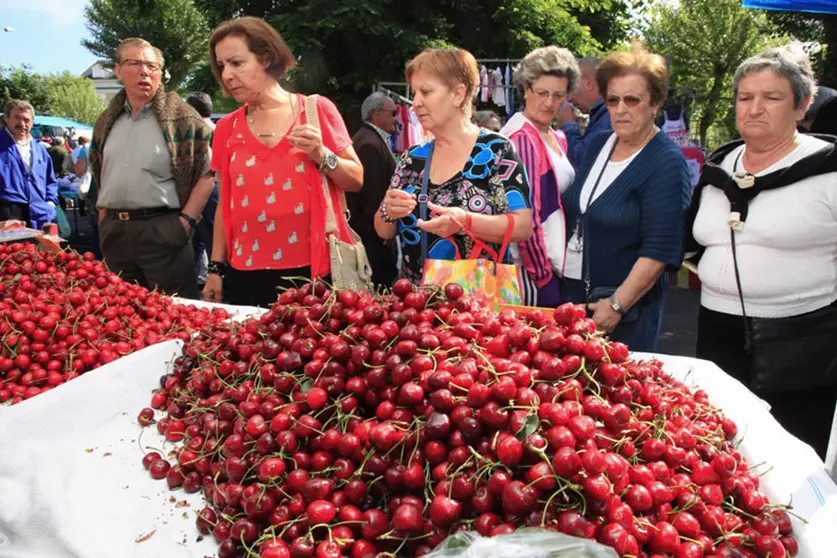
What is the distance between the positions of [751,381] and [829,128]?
90.9 inches

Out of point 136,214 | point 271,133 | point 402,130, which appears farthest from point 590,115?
point 402,130

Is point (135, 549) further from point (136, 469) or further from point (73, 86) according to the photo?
point (73, 86)

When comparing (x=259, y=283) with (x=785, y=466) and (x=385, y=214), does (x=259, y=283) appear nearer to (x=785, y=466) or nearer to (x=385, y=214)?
(x=385, y=214)

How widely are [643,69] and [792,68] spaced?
1.70 feet

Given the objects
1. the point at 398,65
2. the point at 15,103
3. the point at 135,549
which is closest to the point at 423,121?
the point at 135,549

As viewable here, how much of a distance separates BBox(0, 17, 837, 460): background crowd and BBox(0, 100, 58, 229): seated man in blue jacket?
3.80 metres

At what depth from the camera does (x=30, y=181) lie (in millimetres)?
6516

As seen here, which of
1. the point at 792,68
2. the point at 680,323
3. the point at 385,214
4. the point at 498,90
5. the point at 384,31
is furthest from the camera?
the point at 384,31

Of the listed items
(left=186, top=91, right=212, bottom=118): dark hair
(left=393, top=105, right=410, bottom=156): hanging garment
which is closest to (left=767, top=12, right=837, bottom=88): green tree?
(left=393, top=105, right=410, bottom=156): hanging garment

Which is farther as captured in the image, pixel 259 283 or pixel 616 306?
pixel 259 283

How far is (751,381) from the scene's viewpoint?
7.77 ft

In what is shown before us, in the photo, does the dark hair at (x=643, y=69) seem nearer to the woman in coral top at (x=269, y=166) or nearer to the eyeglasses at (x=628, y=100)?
the eyeglasses at (x=628, y=100)

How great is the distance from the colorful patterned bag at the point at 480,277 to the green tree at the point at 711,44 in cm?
2692

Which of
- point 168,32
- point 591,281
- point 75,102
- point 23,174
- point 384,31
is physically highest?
point 168,32
